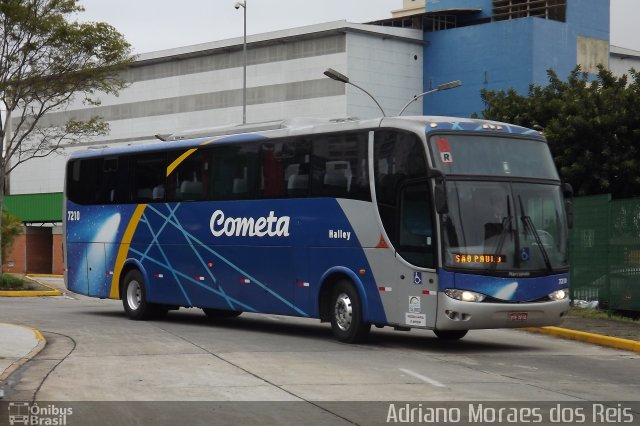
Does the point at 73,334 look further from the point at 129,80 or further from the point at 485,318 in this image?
the point at 129,80

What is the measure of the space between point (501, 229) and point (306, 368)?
4.17m

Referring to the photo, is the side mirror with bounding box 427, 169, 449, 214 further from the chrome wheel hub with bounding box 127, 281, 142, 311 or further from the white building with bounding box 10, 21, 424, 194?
the white building with bounding box 10, 21, 424, 194

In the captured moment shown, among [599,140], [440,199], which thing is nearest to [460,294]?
[440,199]

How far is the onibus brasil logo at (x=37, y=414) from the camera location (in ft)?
31.3

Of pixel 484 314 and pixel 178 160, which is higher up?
pixel 178 160

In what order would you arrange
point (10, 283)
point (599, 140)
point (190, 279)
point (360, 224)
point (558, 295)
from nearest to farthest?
point (558, 295) → point (360, 224) → point (190, 279) → point (599, 140) → point (10, 283)

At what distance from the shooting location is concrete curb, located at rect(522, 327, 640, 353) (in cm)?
1741

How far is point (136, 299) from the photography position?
917 inches

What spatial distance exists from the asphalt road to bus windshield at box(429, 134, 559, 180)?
2795 mm

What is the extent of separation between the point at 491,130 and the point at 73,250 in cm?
1183

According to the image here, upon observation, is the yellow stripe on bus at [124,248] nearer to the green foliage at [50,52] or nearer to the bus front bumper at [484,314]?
the bus front bumper at [484,314]

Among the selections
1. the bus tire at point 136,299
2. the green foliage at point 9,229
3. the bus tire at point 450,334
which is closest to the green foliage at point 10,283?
the green foliage at point 9,229

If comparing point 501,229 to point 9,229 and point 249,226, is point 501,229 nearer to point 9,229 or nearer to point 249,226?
point 249,226

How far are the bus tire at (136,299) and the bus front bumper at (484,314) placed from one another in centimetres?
858
